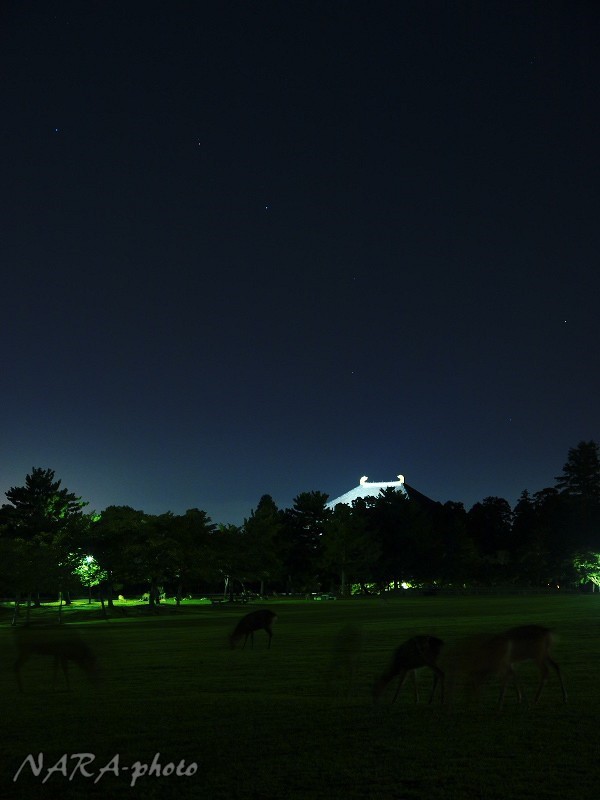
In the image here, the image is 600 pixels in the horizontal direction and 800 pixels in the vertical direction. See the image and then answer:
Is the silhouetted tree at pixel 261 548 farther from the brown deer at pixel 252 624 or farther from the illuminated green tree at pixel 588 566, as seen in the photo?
the brown deer at pixel 252 624

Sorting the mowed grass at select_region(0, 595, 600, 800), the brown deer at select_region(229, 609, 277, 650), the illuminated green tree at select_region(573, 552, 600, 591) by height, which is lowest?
the mowed grass at select_region(0, 595, 600, 800)

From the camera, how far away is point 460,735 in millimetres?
9945

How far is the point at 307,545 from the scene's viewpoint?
353 ft

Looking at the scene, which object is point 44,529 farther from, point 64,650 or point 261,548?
point 64,650

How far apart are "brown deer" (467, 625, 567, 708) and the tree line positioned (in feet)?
136

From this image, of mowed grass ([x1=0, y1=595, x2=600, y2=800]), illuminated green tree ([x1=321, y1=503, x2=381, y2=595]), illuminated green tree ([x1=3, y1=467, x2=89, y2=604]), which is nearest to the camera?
mowed grass ([x1=0, y1=595, x2=600, y2=800])

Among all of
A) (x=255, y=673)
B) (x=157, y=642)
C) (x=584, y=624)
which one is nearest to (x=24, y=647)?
(x=255, y=673)

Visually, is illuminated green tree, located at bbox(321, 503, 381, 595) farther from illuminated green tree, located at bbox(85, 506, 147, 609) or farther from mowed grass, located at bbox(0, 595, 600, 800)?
mowed grass, located at bbox(0, 595, 600, 800)

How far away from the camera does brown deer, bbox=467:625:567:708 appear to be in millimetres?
11289

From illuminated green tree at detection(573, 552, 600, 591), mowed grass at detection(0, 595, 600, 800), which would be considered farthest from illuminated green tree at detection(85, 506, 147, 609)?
illuminated green tree at detection(573, 552, 600, 591)

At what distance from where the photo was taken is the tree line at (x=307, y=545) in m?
56.0

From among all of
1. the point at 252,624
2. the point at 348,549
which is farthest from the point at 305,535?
the point at 252,624

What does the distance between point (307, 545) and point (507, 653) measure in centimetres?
9736

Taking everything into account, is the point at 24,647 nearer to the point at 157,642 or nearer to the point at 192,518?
the point at 157,642
